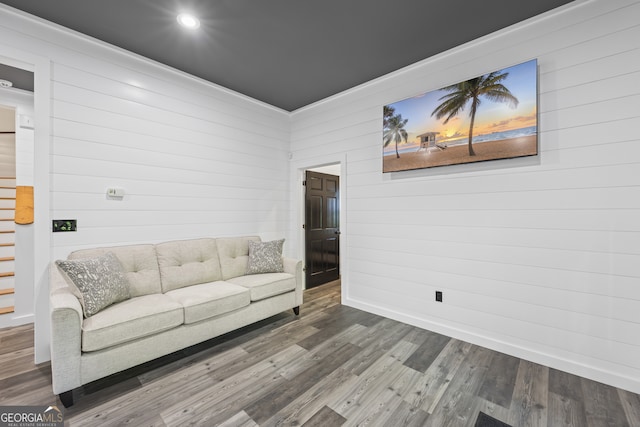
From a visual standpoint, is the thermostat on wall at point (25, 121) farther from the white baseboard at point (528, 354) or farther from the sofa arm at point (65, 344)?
the white baseboard at point (528, 354)

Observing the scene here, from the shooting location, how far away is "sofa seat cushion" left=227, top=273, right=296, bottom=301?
2.91 meters

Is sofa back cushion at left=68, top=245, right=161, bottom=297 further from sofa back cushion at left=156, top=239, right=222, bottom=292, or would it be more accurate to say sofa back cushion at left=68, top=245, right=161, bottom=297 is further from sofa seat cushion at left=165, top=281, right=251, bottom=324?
sofa seat cushion at left=165, top=281, right=251, bottom=324

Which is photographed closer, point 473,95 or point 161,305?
point 161,305

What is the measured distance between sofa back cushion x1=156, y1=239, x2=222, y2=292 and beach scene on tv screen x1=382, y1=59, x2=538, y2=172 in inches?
97.0

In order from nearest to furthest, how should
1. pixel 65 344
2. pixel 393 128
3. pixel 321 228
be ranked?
1. pixel 65 344
2. pixel 393 128
3. pixel 321 228

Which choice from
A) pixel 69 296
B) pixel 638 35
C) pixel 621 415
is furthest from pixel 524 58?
pixel 69 296

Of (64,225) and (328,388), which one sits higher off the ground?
(64,225)

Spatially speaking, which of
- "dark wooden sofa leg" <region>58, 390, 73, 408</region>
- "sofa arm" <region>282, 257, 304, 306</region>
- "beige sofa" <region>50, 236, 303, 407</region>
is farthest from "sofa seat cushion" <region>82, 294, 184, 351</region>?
"sofa arm" <region>282, 257, 304, 306</region>

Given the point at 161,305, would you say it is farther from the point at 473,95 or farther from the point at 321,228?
the point at 473,95

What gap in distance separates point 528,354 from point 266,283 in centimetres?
263

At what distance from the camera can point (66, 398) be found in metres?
1.76

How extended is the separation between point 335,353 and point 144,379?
5.28ft

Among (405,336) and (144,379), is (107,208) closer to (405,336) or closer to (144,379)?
(144,379)

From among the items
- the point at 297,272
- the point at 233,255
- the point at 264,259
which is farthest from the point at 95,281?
the point at 297,272
